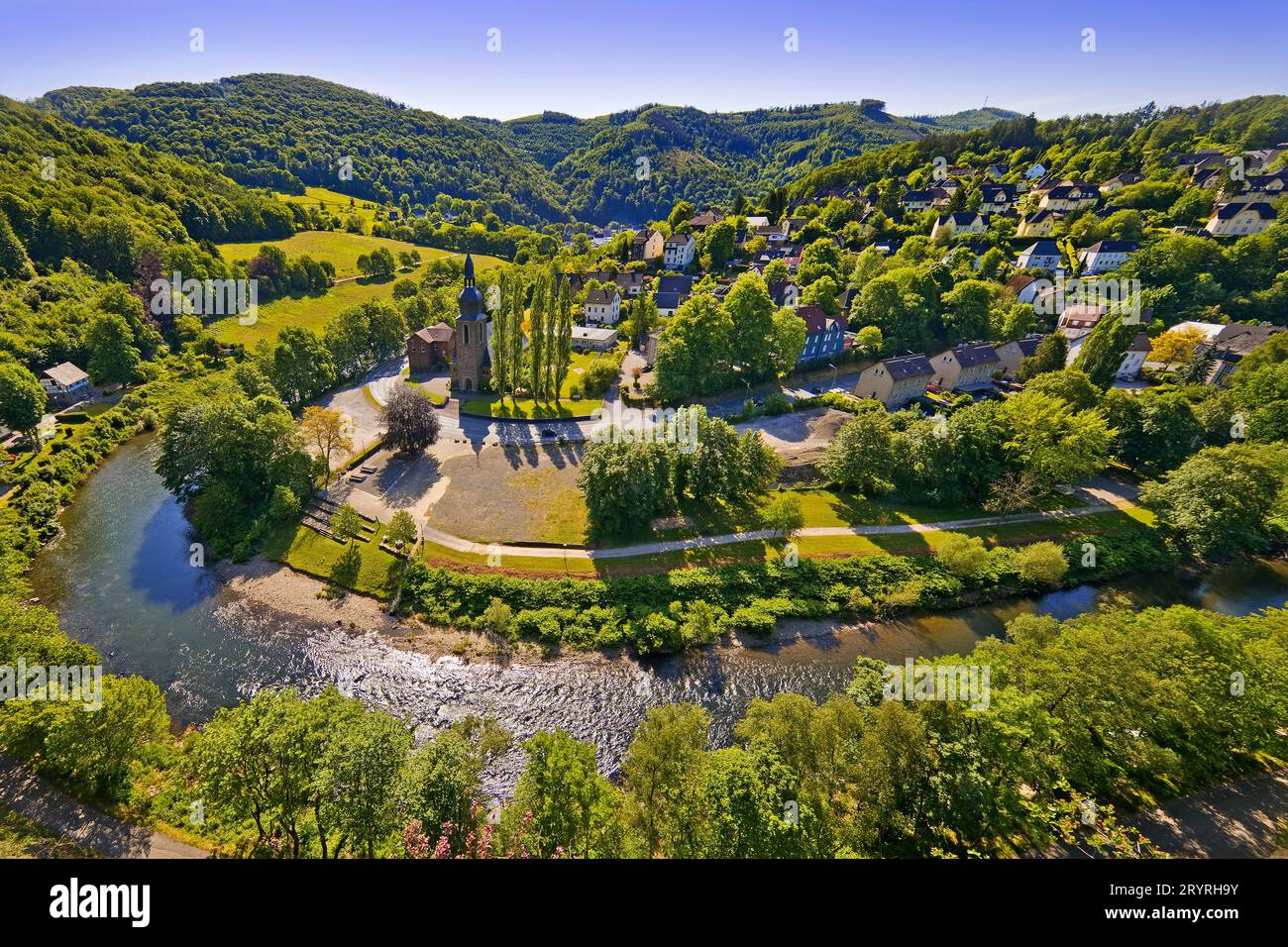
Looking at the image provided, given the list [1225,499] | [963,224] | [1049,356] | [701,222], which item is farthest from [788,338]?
[701,222]

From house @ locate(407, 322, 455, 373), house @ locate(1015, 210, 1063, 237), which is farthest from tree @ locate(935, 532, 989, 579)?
house @ locate(1015, 210, 1063, 237)

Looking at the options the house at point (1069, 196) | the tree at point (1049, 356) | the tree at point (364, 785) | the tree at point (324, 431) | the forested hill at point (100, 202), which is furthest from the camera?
the house at point (1069, 196)

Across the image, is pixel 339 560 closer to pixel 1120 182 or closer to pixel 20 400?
pixel 20 400

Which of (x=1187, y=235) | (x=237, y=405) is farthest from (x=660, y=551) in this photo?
(x=1187, y=235)

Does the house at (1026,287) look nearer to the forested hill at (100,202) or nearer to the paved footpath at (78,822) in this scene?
the paved footpath at (78,822)

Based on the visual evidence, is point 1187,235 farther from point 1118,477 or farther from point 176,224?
point 176,224

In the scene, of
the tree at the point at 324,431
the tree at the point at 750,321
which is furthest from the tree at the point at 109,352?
the tree at the point at 750,321

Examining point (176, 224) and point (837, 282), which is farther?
point (176, 224)
